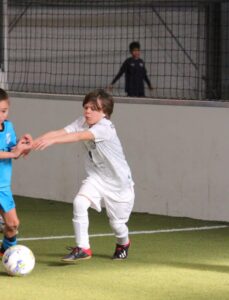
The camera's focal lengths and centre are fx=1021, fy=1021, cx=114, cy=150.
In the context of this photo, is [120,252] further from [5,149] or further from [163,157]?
[163,157]

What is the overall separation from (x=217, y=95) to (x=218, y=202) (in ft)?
7.30

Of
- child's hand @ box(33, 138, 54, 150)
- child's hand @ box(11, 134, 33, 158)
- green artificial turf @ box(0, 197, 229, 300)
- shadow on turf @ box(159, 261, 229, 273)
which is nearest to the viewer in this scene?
green artificial turf @ box(0, 197, 229, 300)

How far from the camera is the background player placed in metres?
17.2

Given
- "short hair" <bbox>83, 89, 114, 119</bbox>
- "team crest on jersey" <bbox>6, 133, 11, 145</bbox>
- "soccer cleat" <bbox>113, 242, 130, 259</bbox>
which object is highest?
"short hair" <bbox>83, 89, 114, 119</bbox>

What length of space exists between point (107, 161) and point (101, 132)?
0.99 ft

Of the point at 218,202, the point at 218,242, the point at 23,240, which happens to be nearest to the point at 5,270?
the point at 23,240

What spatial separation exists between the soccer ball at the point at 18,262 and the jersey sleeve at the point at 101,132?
1.28 meters

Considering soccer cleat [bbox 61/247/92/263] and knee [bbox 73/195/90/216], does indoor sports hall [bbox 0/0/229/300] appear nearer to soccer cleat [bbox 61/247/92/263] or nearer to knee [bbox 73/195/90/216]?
soccer cleat [bbox 61/247/92/263]

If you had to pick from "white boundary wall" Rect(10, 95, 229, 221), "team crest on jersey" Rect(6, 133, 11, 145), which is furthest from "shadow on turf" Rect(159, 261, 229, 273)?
"white boundary wall" Rect(10, 95, 229, 221)

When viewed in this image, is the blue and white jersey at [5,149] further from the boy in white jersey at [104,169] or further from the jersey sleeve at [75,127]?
the jersey sleeve at [75,127]

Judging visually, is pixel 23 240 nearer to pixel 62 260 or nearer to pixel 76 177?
pixel 62 260

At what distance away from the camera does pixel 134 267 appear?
28.8ft

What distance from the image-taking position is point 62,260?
891cm

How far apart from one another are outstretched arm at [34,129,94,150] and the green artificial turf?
1.07 m
